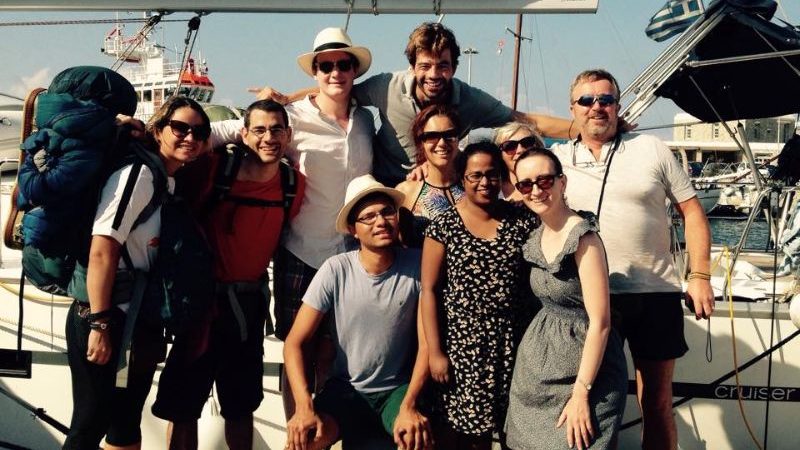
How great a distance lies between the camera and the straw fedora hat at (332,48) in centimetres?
354

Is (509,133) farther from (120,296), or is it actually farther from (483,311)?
(120,296)

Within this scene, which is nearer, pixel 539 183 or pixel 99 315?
pixel 539 183

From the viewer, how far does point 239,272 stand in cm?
338

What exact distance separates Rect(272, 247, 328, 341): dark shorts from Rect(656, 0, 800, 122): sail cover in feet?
9.90

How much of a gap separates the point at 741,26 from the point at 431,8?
2310 mm

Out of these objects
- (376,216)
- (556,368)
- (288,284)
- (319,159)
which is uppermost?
(319,159)

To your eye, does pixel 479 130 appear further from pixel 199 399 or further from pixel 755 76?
pixel 755 76

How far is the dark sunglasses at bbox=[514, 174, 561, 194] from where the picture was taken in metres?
2.71

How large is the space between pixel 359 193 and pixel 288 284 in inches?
28.6

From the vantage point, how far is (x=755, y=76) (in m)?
5.71

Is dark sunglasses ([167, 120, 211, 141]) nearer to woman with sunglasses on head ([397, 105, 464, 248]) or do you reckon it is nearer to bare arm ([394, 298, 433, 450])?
woman with sunglasses on head ([397, 105, 464, 248])

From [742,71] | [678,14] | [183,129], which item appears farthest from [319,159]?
[742,71]

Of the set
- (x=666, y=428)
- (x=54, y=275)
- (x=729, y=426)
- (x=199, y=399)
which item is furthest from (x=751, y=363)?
(x=54, y=275)

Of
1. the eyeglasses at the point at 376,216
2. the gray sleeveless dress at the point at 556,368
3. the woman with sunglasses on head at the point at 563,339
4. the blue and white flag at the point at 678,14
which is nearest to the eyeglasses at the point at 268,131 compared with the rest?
the eyeglasses at the point at 376,216
